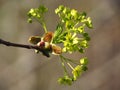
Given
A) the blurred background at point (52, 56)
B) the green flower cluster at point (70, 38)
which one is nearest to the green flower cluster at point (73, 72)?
the green flower cluster at point (70, 38)

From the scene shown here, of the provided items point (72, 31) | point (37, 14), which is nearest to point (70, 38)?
point (72, 31)

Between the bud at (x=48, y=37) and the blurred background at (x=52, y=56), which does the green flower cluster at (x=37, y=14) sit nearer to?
the bud at (x=48, y=37)

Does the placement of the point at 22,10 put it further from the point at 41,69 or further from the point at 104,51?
the point at 104,51

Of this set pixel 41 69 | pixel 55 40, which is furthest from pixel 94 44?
pixel 55 40

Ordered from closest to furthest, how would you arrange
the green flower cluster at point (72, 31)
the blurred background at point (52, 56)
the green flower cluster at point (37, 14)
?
the green flower cluster at point (72, 31)
the green flower cluster at point (37, 14)
the blurred background at point (52, 56)

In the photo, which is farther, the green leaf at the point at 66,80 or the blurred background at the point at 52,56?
the blurred background at the point at 52,56

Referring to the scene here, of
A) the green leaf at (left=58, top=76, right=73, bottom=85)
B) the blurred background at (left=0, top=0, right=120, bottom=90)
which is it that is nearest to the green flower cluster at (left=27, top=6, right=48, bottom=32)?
the green leaf at (left=58, top=76, right=73, bottom=85)

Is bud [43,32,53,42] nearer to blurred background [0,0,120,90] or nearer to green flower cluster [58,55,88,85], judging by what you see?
green flower cluster [58,55,88,85]

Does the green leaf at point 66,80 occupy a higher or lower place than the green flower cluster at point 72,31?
lower

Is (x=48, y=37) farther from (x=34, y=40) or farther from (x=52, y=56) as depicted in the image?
(x=52, y=56)

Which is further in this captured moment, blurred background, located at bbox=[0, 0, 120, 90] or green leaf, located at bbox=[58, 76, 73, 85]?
blurred background, located at bbox=[0, 0, 120, 90]
